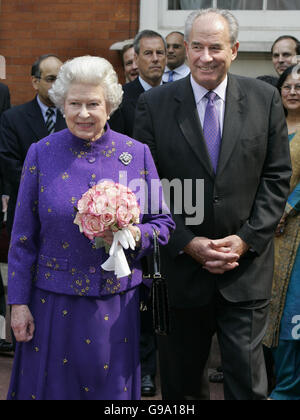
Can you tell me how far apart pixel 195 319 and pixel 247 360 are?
0.36 meters

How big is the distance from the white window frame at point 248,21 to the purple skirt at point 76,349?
536cm

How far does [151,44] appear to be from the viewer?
6152mm

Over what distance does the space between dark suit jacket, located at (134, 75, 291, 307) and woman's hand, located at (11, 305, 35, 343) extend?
0.86 metres

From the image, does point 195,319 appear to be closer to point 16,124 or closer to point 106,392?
point 106,392

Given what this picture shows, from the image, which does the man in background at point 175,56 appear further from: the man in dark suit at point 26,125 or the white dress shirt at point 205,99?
the white dress shirt at point 205,99

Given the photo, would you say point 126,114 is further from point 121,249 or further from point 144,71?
point 121,249

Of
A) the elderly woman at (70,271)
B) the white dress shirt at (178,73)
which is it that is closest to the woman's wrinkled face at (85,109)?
the elderly woman at (70,271)

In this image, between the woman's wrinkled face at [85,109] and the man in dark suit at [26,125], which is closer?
the woman's wrinkled face at [85,109]

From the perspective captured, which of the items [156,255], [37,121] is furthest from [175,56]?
[156,255]

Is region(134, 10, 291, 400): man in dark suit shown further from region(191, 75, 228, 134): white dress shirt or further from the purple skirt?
the purple skirt

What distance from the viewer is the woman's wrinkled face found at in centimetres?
344

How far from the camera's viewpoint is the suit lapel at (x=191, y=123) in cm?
389

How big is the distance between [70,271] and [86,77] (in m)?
0.90

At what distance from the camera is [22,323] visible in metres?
3.46
